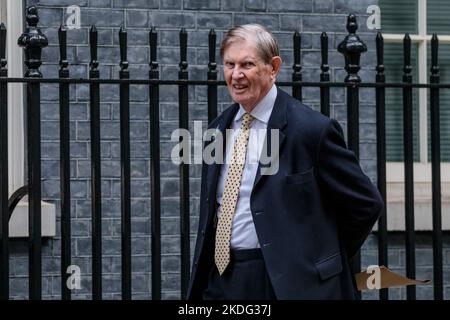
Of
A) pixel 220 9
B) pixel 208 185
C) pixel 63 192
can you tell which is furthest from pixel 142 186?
pixel 208 185

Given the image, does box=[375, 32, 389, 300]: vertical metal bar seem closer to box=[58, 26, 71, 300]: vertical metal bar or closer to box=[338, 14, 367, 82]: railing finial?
box=[338, 14, 367, 82]: railing finial

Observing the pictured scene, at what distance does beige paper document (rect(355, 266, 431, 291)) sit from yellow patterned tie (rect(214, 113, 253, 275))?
→ 69cm

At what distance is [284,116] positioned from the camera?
5.02 metres

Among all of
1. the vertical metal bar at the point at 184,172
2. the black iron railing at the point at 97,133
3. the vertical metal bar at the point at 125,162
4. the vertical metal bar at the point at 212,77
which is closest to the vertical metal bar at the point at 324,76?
the black iron railing at the point at 97,133

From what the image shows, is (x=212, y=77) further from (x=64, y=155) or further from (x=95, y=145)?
(x=64, y=155)

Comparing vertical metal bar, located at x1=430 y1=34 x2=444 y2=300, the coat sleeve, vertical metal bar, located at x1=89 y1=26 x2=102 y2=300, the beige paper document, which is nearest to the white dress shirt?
the coat sleeve

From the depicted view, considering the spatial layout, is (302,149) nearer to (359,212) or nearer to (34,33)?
(359,212)

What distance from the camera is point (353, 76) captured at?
6281 mm

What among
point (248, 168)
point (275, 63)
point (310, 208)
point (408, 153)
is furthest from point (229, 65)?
point (408, 153)

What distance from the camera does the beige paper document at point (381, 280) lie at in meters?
5.27

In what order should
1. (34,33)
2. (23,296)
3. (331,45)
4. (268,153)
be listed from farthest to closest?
(331,45) < (23,296) < (34,33) < (268,153)

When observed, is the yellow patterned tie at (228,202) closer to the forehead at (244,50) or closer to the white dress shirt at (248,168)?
the white dress shirt at (248,168)

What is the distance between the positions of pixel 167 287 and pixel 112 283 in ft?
1.14

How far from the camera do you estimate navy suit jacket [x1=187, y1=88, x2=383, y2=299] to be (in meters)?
4.84
